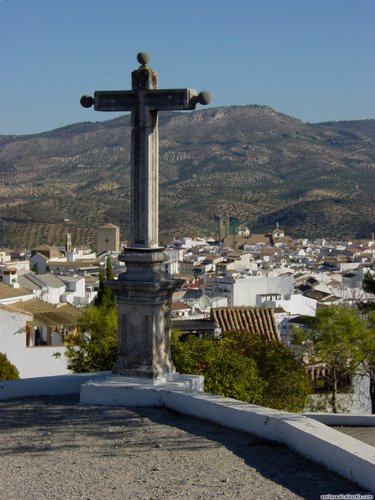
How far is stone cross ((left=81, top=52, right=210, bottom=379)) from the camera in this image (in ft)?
23.6

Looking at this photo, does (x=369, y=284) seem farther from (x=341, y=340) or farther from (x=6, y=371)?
(x=6, y=371)

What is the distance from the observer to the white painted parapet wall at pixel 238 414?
16.5ft

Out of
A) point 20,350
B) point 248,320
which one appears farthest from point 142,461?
point 248,320

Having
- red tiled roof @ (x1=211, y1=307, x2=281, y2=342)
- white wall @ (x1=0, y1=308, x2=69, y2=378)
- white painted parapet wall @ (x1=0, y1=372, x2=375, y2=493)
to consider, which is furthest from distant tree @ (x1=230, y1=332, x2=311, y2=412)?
white painted parapet wall @ (x1=0, y1=372, x2=375, y2=493)

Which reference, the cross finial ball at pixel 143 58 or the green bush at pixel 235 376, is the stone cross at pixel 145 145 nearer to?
the cross finial ball at pixel 143 58

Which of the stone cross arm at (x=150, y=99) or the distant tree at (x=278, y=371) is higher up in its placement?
the stone cross arm at (x=150, y=99)

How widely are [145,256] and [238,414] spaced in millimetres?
1689

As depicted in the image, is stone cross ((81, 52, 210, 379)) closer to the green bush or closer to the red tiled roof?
the green bush

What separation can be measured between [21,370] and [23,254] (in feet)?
266

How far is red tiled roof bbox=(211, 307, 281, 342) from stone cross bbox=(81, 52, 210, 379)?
17683 millimetres

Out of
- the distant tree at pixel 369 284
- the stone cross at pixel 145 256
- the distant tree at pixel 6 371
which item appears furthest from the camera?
the distant tree at pixel 369 284

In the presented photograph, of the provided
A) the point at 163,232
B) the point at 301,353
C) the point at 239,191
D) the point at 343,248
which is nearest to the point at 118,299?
the point at 301,353

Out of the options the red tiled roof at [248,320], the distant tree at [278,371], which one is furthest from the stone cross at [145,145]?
the red tiled roof at [248,320]

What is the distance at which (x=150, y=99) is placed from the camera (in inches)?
290
